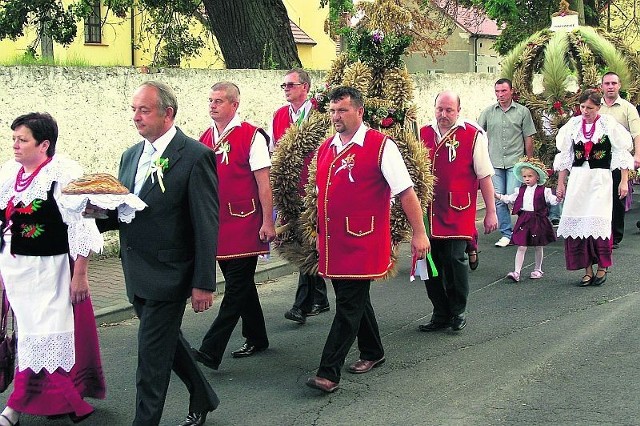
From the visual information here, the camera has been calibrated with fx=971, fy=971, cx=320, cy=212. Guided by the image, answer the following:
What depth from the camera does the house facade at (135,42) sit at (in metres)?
24.9

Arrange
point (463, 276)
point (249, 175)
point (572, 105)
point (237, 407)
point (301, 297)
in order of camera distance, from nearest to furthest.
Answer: point (237, 407), point (249, 175), point (463, 276), point (301, 297), point (572, 105)

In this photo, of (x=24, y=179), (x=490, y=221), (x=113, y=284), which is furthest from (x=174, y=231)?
(x=113, y=284)

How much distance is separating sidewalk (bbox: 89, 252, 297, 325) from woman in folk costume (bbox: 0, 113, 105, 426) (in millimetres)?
2809

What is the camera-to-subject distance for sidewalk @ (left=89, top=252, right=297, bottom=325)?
855 centimetres

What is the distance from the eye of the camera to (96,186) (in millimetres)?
4863

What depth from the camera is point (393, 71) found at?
7352mm

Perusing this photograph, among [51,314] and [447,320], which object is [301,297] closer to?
[447,320]

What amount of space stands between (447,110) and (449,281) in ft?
4.50

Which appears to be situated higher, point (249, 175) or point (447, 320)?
point (249, 175)

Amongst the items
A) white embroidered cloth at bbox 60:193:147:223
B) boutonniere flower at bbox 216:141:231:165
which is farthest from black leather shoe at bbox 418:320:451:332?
white embroidered cloth at bbox 60:193:147:223

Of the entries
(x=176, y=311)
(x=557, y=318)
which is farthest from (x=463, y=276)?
(x=176, y=311)

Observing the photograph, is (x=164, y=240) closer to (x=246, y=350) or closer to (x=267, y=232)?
(x=267, y=232)

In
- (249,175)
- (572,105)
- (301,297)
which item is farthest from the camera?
(572,105)

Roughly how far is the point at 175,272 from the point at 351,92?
1874 millimetres
